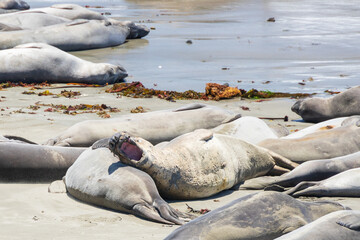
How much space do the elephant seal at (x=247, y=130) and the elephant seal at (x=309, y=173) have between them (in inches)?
36.8

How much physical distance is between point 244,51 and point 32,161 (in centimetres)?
957

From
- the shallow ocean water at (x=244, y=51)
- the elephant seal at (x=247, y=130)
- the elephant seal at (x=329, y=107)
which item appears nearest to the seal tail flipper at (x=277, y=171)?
the elephant seal at (x=247, y=130)

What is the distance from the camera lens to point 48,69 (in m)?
11.7

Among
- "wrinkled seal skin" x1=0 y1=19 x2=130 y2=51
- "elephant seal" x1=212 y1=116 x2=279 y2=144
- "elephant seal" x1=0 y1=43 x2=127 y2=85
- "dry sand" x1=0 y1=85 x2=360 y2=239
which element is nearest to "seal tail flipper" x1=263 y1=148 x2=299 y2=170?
"elephant seal" x1=212 y1=116 x2=279 y2=144

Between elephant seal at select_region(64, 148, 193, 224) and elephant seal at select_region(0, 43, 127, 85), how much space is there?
6.10m

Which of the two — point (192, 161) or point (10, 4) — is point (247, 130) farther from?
point (10, 4)

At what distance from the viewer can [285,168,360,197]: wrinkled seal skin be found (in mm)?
5547

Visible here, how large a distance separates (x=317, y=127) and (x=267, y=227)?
3643 mm

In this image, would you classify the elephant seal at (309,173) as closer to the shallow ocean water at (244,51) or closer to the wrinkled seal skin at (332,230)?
the wrinkled seal skin at (332,230)

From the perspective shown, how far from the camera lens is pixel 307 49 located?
1527 cm

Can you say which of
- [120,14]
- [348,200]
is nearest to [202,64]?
[348,200]

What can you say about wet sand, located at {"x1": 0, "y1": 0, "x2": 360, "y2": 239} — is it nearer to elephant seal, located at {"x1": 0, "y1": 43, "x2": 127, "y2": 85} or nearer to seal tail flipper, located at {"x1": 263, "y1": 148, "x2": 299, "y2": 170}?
elephant seal, located at {"x1": 0, "y1": 43, "x2": 127, "y2": 85}

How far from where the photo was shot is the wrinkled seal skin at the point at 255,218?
3754 millimetres

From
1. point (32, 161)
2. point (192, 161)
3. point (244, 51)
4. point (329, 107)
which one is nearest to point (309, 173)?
point (192, 161)
